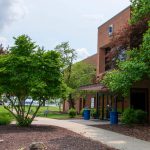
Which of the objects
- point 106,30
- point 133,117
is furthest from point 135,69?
point 106,30

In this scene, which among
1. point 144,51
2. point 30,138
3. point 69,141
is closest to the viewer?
point 69,141

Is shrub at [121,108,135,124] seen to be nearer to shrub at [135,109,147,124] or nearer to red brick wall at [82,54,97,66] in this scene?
shrub at [135,109,147,124]

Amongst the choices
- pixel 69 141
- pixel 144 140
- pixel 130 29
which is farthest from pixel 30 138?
pixel 130 29

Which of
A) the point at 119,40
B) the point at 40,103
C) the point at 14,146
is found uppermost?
the point at 119,40

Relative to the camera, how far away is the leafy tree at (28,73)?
844 inches

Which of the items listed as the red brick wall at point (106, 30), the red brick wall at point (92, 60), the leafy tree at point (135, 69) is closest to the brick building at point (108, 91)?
the red brick wall at point (106, 30)

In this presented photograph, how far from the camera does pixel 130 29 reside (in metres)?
26.4

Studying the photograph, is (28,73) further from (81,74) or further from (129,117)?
(81,74)

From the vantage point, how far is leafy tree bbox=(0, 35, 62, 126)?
70.3ft

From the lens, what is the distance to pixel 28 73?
71.3ft

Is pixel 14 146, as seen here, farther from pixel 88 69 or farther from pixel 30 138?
pixel 88 69

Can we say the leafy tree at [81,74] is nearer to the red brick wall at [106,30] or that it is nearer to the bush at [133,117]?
the red brick wall at [106,30]

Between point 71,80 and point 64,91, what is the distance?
23.8 meters

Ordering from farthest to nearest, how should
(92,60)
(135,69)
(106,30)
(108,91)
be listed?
(92,60)
(106,30)
(108,91)
(135,69)
